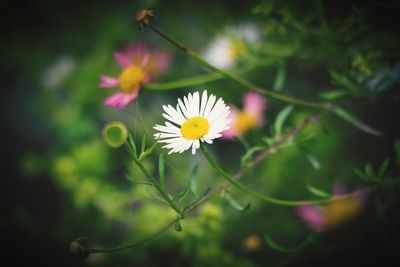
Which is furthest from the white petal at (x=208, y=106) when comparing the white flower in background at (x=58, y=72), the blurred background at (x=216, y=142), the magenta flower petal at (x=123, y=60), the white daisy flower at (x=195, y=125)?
the white flower in background at (x=58, y=72)

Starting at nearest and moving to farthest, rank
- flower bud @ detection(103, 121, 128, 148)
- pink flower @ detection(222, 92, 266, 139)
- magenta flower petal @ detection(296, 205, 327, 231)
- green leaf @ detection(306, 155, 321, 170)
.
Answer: flower bud @ detection(103, 121, 128, 148) < green leaf @ detection(306, 155, 321, 170) < magenta flower petal @ detection(296, 205, 327, 231) < pink flower @ detection(222, 92, 266, 139)

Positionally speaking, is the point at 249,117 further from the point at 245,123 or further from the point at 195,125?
the point at 195,125

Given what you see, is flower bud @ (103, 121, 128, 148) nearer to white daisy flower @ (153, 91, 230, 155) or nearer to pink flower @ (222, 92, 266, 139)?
white daisy flower @ (153, 91, 230, 155)

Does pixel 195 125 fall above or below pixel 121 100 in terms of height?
below

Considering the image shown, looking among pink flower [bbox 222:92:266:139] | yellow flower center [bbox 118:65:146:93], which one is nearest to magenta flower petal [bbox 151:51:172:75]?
pink flower [bbox 222:92:266:139]

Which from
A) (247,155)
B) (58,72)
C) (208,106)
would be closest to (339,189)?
(247,155)

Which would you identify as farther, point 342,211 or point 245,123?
point 245,123
